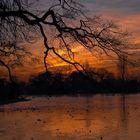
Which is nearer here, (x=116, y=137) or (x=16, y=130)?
(x=116, y=137)

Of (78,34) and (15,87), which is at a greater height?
(78,34)

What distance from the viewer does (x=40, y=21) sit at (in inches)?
389

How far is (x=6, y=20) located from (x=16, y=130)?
1463 cm

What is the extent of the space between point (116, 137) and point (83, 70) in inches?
425

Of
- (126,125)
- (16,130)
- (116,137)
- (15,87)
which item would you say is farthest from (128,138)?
(15,87)

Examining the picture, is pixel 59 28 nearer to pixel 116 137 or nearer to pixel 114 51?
pixel 114 51

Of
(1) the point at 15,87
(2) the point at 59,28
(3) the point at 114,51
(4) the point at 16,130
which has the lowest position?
(4) the point at 16,130

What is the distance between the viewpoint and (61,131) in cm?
2292


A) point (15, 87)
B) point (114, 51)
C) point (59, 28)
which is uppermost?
point (59, 28)

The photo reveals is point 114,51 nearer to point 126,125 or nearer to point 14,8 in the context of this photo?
point 14,8

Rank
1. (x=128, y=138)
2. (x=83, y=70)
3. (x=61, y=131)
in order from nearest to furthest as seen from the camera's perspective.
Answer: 1. (x=83, y=70)
2. (x=128, y=138)
3. (x=61, y=131)

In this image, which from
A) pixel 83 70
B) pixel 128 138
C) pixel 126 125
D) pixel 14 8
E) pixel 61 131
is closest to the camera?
pixel 83 70

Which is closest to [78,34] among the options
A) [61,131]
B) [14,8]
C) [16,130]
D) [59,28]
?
[59,28]

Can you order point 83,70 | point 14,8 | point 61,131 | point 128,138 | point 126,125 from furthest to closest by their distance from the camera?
point 126,125
point 61,131
point 128,138
point 14,8
point 83,70
